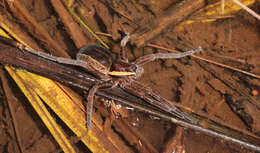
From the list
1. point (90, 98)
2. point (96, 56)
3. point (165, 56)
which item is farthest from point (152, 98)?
point (96, 56)

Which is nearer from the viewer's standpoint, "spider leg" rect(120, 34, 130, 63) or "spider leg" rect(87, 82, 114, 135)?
"spider leg" rect(87, 82, 114, 135)

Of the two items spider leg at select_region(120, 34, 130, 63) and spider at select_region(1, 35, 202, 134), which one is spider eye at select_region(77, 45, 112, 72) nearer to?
spider at select_region(1, 35, 202, 134)

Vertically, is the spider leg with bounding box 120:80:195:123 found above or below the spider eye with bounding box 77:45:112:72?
below

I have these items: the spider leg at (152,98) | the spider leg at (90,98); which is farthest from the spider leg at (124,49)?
the spider leg at (90,98)

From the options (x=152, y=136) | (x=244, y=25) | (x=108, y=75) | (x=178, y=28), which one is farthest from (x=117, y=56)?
(x=244, y=25)

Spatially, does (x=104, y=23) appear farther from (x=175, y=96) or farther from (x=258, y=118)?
(x=258, y=118)

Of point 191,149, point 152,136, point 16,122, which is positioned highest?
point 16,122

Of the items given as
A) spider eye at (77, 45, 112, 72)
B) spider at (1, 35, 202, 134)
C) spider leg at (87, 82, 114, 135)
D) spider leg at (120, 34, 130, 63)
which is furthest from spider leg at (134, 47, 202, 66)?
spider leg at (87, 82, 114, 135)

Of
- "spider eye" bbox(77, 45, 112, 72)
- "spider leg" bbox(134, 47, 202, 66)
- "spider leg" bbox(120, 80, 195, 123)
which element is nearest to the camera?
"spider leg" bbox(120, 80, 195, 123)

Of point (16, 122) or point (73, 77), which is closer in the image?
point (73, 77)
